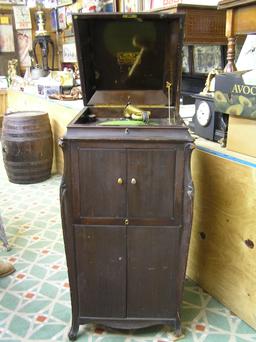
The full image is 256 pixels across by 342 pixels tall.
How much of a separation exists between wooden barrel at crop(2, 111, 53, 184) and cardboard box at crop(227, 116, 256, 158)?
7.19 feet

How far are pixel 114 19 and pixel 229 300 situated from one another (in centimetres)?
144

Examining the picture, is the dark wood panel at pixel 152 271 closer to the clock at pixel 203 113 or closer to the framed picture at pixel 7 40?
the clock at pixel 203 113

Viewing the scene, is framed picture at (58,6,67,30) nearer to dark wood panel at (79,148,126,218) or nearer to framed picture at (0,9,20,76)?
framed picture at (0,9,20,76)

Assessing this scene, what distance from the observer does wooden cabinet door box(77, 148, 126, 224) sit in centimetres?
139

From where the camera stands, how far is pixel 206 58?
284 cm

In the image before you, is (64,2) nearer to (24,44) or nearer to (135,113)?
(24,44)

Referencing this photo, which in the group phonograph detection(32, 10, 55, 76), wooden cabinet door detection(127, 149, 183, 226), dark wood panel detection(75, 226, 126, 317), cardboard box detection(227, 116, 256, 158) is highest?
phonograph detection(32, 10, 55, 76)

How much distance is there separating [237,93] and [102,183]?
0.67 meters

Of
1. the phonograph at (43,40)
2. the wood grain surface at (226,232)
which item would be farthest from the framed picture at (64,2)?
the wood grain surface at (226,232)

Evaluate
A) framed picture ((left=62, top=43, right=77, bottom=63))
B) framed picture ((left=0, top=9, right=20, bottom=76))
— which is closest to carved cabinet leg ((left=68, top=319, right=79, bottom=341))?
framed picture ((left=62, top=43, right=77, bottom=63))

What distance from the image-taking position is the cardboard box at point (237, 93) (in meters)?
1.45

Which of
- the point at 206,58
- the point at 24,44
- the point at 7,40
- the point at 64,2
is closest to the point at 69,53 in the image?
the point at 64,2

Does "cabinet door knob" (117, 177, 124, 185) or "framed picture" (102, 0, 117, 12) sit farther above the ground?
"framed picture" (102, 0, 117, 12)

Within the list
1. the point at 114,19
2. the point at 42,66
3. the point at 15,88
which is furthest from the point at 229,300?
the point at 42,66
